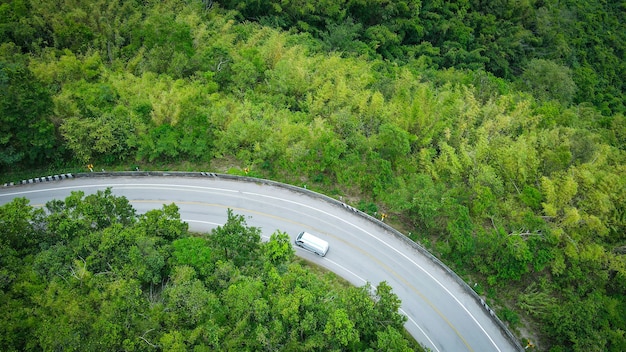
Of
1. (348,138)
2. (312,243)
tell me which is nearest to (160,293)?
(312,243)

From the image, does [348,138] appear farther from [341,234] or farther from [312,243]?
[312,243]

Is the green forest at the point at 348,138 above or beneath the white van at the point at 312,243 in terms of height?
above

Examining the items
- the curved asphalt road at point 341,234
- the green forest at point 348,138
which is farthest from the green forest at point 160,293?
the curved asphalt road at point 341,234

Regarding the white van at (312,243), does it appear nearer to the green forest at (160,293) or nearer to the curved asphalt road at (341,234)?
the curved asphalt road at (341,234)

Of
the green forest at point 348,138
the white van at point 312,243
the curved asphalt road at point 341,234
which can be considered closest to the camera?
the curved asphalt road at point 341,234

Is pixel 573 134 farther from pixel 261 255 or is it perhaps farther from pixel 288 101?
pixel 261 255
